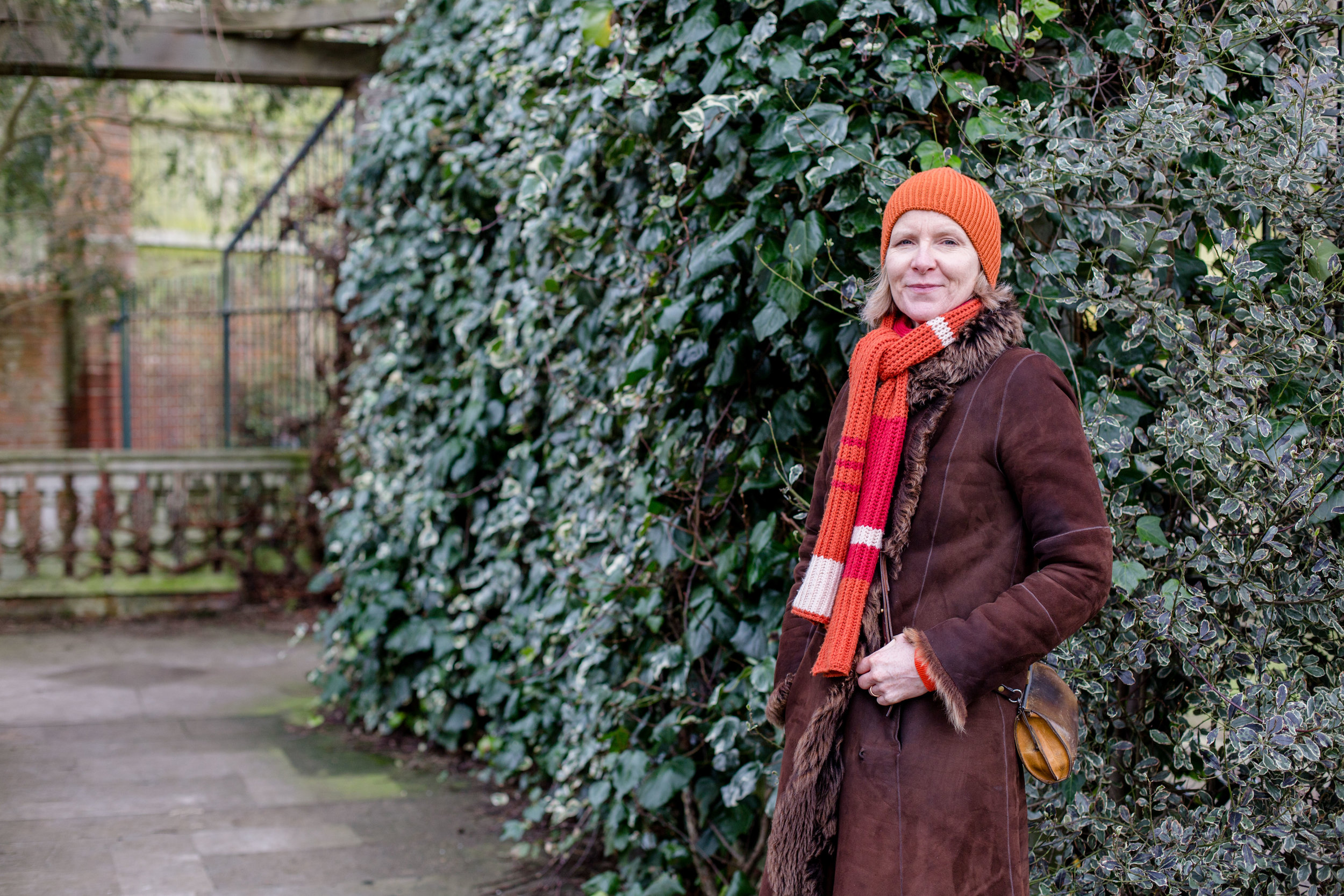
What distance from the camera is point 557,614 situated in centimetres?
416

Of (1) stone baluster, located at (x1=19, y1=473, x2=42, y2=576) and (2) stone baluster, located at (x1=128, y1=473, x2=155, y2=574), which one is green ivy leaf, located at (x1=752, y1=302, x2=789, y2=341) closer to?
(2) stone baluster, located at (x1=128, y1=473, x2=155, y2=574)

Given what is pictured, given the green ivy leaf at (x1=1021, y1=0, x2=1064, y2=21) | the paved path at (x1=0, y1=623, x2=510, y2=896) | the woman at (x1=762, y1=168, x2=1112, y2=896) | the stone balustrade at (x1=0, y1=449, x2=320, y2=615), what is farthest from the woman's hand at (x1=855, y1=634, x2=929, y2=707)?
the stone balustrade at (x1=0, y1=449, x2=320, y2=615)

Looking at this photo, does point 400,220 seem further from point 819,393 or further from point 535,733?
point 819,393

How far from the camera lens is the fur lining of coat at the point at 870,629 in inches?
77.8

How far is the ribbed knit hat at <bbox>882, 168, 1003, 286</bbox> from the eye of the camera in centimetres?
199

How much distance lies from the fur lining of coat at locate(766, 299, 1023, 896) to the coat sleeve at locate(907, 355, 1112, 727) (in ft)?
0.41

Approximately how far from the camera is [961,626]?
6.10ft

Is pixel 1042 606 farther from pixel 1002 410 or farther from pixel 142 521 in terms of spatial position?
pixel 142 521

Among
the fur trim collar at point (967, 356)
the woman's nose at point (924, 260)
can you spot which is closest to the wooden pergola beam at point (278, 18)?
the woman's nose at point (924, 260)

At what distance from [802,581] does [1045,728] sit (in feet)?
1.71

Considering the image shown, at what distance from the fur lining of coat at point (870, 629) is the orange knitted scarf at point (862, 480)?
2 centimetres

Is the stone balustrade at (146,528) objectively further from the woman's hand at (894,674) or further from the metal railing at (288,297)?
the woman's hand at (894,674)

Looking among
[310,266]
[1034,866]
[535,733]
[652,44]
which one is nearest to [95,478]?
[310,266]

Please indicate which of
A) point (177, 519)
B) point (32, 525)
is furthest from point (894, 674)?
point (32, 525)
